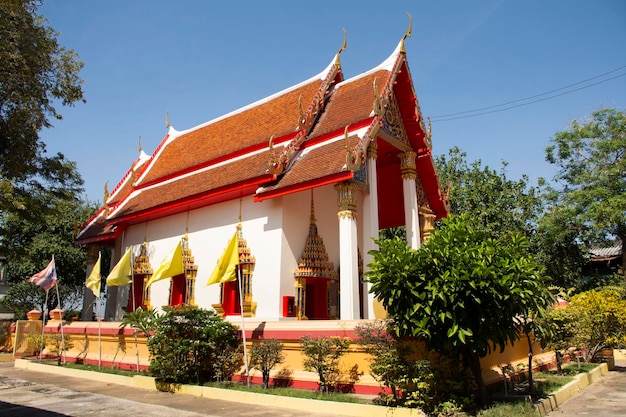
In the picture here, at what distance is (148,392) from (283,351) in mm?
2684

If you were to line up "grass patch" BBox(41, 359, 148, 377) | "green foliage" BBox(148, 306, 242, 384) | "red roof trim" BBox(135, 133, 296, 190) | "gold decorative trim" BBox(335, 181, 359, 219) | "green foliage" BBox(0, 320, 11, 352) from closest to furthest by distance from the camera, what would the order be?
"green foliage" BBox(148, 306, 242, 384), "gold decorative trim" BBox(335, 181, 359, 219), "grass patch" BBox(41, 359, 148, 377), "red roof trim" BBox(135, 133, 296, 190), "green foliage" BBox(0, 320, 11, 352)

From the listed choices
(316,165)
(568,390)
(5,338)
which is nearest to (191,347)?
(316,165)

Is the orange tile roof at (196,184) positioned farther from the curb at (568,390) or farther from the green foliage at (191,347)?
the curb at (568,390)

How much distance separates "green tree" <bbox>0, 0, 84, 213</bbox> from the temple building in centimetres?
295

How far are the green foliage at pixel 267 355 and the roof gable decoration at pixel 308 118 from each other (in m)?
3.99

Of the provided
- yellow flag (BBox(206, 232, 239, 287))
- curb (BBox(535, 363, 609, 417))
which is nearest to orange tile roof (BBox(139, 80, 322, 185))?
yellow flag (BBox(206, 232, 239, 287))

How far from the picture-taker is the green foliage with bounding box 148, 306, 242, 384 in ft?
30.7

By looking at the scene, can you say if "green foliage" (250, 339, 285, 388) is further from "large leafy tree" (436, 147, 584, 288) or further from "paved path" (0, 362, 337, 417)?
"large leafy tree" (436, 147, 584, 288)

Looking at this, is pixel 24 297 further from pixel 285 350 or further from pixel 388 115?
pixel 388 115

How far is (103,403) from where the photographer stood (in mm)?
7977

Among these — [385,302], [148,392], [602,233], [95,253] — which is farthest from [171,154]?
[602,233]

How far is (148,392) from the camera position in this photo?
9.37 metres

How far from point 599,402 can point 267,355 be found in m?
5.63

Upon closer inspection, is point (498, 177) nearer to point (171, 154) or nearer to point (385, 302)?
point (171, 154)
